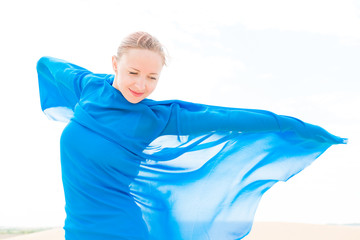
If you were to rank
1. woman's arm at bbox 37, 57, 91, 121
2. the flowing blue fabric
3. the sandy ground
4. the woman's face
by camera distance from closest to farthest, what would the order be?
1. the woman's face
2. the flowing blue fabric
3. woman's arm at bbox 37, 57, 91, 121
4. the sandy ground

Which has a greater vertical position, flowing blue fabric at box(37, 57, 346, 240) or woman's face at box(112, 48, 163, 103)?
woman's face at box(112, 48, 163, 103)

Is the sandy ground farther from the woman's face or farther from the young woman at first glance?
the woman's face

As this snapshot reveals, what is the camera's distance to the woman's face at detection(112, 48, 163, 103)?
2453 millimetres

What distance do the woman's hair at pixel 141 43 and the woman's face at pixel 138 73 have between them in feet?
0.07

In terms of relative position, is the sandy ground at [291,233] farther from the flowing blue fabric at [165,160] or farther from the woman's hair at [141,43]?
the woman's hair at [141,43]

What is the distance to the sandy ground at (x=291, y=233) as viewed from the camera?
25.9 ft

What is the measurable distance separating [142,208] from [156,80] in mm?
875

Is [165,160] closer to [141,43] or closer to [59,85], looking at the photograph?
[141,43]

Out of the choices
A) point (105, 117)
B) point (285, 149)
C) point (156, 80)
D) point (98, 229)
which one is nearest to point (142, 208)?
point (98, 229)

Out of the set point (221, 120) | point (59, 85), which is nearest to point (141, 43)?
point (221, 120)

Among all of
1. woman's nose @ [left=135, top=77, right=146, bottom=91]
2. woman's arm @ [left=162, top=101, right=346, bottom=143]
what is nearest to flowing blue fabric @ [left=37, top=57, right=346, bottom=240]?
woman's arm @ [left=162, top=101, right=346, bottom=143]

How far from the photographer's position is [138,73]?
2.49m

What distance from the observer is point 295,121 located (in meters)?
2.99

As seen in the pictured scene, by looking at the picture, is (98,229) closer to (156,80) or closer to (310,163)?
(156,80)
